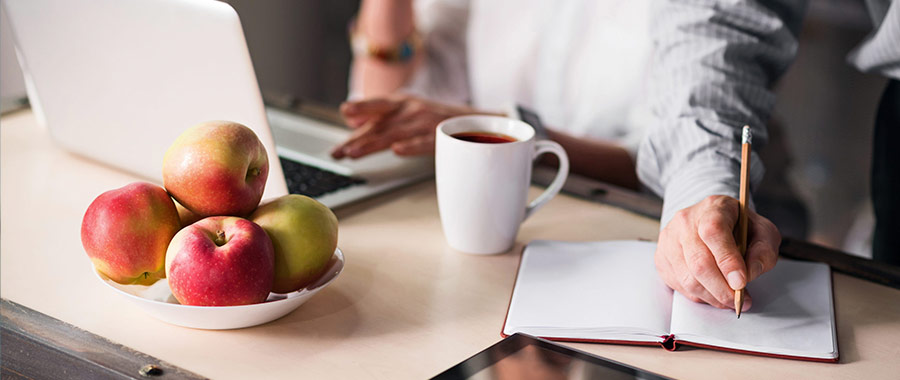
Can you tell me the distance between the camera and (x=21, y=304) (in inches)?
24.8

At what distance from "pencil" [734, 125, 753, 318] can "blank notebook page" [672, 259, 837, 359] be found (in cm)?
2

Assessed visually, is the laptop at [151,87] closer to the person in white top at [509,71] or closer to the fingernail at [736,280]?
the person in white top at [509,71]

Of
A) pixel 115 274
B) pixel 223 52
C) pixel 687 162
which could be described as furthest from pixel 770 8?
pixel 115 274

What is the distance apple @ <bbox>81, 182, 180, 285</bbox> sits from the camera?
1.92 feet

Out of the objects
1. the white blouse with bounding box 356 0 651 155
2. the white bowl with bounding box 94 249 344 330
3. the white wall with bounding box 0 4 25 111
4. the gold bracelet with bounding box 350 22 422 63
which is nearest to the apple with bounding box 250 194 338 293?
the white bowl with bounding box 94 249 344 330

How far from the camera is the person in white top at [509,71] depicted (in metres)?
Answer: 1.03

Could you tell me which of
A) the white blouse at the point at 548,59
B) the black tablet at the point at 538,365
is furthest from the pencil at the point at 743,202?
the white blouse at the point at 548,59

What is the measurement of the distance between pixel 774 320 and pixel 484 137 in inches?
11.9

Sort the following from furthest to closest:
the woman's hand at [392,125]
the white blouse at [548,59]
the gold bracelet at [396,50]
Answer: the gold bracelet at [396,50] → the white blouse at [548,59] → the woman's hand at [392,125]

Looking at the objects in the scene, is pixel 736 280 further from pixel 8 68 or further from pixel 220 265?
pixel 8 68

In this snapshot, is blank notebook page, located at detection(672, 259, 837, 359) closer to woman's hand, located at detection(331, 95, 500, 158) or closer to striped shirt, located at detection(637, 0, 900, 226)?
striped shirt, located at detection(637, 0, 900, 226)

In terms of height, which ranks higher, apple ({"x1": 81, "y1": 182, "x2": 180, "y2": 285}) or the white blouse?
apple ({"x1": 81, "y1": 182, "x2": 180, "y2": 285})

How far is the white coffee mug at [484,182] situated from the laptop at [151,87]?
0.16 m

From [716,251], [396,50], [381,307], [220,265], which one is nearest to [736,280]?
[716,251]
